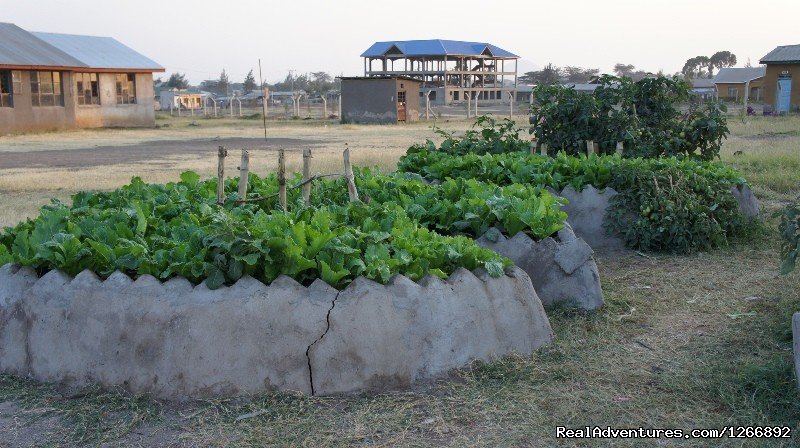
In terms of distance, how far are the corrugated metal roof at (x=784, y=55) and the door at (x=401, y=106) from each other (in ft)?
53.7

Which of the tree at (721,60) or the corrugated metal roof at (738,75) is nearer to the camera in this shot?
the corrugated metal roof at (738,75)

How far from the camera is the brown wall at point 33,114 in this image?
32125 millimetres

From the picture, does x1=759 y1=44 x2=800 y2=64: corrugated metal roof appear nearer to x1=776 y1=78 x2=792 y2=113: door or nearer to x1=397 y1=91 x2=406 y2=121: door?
x1=776 y1=78 x2=792 y2=113: door

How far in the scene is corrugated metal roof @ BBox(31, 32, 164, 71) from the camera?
3728 centimetres

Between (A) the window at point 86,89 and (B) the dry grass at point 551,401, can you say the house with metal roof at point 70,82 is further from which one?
(B) the dry grass at point 551,401

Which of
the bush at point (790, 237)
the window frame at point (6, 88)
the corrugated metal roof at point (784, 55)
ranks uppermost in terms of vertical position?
the corrugated metal roof at point (784, 55)

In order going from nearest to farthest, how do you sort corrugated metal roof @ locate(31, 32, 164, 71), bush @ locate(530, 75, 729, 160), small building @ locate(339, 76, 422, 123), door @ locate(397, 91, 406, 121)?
bush @ locate(530, 75, 729, 160) → corrugated metal roof @ locate(31, 32, 164, 71) → small building @ locate(339, 76, 422, 123) → door @ locate(397, 91, 406, 121)

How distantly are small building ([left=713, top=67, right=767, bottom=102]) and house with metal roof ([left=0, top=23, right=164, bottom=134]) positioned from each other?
37191 millimetres

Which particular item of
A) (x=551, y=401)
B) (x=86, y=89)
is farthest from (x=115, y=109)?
(x=551, y=401)

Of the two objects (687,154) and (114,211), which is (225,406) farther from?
(687,154)

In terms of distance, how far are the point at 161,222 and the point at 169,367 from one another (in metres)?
1.48

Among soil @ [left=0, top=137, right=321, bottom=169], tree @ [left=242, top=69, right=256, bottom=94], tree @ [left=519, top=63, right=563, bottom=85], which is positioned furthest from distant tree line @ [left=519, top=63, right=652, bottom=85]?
soil @ [left=0, top=137, right=321, bottom=169]

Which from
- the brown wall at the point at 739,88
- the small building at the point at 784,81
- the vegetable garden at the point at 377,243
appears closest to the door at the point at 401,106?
the small building at the point at 784,81

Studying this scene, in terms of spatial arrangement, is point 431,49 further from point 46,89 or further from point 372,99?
point 46,89
